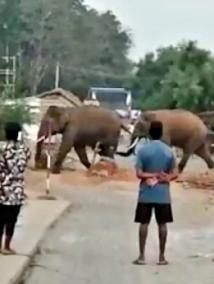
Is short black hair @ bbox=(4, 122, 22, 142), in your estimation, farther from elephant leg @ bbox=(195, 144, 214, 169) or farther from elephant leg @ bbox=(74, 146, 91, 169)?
elephant leg @ bbox=(195, 144, 214, 169)

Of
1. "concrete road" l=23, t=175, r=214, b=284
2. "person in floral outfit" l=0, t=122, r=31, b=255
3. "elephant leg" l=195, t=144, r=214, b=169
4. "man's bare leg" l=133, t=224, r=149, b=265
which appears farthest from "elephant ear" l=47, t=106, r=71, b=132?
"person in floral outfit" l=0, t=122, r=31, b=255

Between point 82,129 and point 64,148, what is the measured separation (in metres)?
1.36

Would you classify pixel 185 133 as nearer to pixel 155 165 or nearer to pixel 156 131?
pixel 155 165

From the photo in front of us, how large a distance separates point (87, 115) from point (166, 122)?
2634 millimetres

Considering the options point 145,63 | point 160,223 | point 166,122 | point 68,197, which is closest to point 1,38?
point 145,63

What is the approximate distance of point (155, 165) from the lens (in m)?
15.4

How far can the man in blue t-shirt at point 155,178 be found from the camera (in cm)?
1524

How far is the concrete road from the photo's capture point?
14.2 m

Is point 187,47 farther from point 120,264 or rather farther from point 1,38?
point 120,264

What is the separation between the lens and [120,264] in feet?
49.9

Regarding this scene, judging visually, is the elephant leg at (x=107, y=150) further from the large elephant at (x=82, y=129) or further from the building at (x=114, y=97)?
the building at (x=114, y=97)

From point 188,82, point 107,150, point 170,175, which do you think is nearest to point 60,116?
point 107,150

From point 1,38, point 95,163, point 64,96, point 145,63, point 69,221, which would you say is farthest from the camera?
point 145,63

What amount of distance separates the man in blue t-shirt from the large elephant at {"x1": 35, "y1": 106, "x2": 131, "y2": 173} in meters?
19.8
